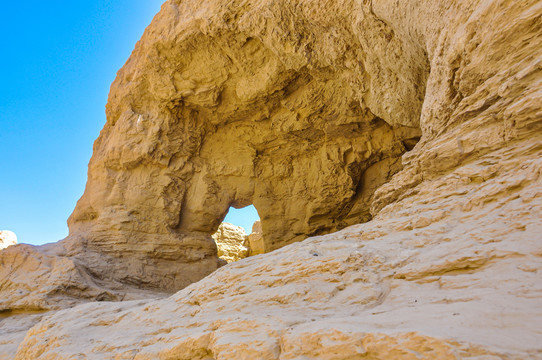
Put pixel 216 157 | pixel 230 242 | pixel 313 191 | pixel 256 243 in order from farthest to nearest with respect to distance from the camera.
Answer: pixel 230 242, pixel 256 243, pixel 216 157, pixel 313 191

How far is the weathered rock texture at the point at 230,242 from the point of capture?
51.1 ft

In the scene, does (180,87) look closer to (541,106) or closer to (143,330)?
(143,330)

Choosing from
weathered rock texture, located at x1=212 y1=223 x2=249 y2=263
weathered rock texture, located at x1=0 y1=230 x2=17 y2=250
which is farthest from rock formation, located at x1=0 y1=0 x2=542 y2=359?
weathered rock texture, located at x1=0 y1=230 x2=17 y2=250

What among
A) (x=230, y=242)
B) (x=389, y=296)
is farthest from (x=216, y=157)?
(x=389, y=296)

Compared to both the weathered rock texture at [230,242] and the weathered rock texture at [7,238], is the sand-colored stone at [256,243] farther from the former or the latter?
the weathered rock texture at [7,238]

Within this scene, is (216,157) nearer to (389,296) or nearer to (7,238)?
(389,296)

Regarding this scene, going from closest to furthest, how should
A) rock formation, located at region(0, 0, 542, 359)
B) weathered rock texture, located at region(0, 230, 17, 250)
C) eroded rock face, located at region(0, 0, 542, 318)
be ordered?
rock formation, located at region(0, 0, 542, 359)
eroded rock face, located at region(0, 0, 542, 318)
weathered rock texture, located at region(0, 230, 17, 250)

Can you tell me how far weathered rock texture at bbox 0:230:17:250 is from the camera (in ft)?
49.2

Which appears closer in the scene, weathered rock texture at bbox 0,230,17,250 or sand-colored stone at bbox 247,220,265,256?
weathered rock texture at bbox 0,230,17,250

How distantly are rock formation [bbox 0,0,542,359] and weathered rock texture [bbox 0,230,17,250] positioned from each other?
8330 millimetres

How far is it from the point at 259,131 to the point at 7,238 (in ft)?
42.9

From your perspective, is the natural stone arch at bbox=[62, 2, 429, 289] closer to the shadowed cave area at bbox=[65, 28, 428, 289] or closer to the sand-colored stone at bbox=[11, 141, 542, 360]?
the shadowed cave area at bbox=[65, 28, 428, 289]

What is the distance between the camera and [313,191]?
33.1 ft

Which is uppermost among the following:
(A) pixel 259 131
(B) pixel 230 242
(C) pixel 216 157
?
(A) pixel 259 131
